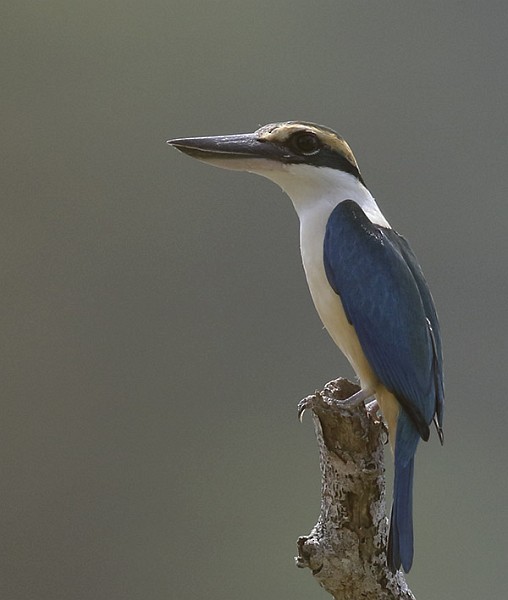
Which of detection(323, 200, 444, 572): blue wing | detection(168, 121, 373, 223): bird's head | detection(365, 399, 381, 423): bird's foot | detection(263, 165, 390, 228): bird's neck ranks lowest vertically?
detection(365, 399, 381, 423): bird's foot

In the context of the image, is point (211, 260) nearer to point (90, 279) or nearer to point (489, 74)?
point (90, 279)

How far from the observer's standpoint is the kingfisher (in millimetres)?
1455

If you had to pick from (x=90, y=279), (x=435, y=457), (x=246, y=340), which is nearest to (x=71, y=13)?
(x=90, y=279)

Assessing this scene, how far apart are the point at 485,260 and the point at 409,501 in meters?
1.28

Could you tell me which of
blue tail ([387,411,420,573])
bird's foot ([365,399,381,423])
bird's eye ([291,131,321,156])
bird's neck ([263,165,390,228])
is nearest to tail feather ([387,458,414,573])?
blue tail ([387,411,420,573])

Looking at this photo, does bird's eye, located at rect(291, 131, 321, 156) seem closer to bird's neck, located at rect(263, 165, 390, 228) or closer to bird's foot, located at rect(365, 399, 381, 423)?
bird's neck, located at rect(263, 165, 390, 228)

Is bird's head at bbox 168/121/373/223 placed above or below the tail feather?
above

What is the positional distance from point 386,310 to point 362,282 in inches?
2.3

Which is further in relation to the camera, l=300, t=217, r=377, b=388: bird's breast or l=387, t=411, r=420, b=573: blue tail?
l=300, t=217, r=377, b=388: bird's breast

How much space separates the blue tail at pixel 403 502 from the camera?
1.40 metres

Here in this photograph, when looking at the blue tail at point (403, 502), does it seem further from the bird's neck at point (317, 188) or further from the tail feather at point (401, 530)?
the bird's neck at point (317, 188)

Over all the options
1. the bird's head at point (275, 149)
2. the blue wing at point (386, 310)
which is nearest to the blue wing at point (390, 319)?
the blue wing at point (386, 310)

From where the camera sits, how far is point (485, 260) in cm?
256

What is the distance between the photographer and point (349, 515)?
1.43 m
